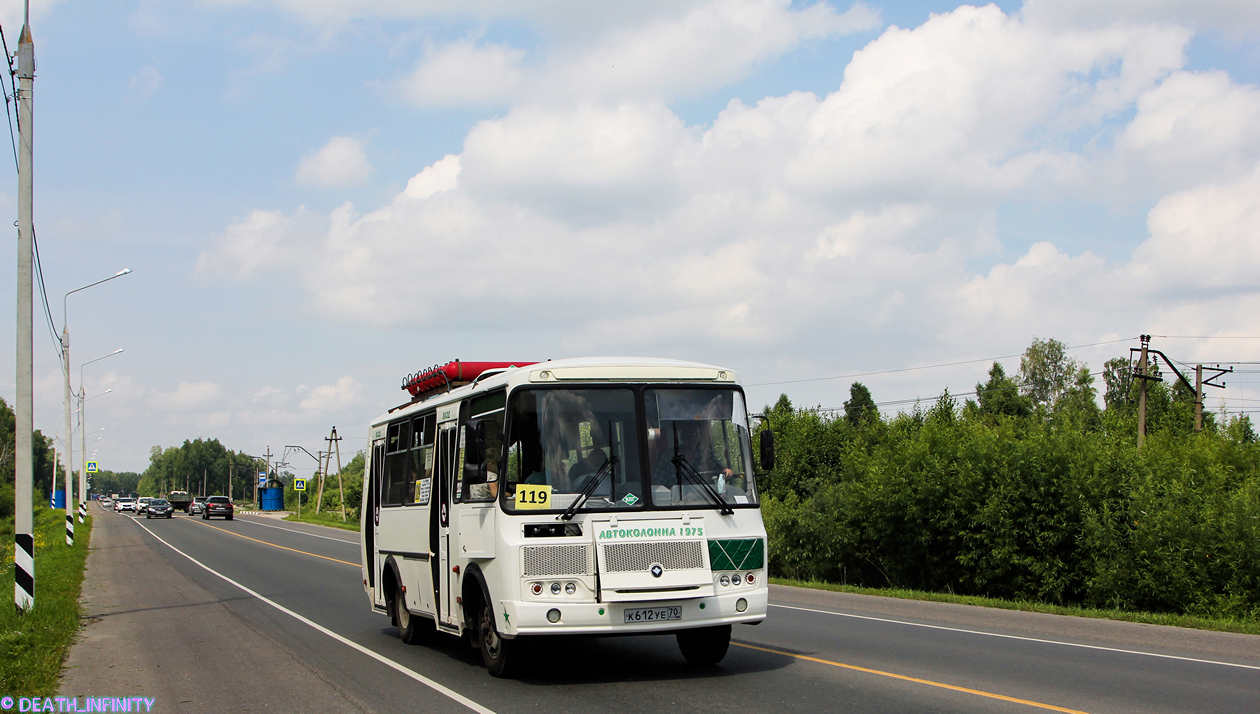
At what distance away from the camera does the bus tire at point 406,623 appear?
40.3 ft

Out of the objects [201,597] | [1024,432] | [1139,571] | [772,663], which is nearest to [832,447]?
[1024,432]

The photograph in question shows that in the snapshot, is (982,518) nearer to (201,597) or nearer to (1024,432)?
(1024,432)

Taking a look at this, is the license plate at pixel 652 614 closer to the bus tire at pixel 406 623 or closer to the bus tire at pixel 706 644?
the bus tire at pixel 706 644

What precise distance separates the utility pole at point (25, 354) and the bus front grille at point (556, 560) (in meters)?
10.0

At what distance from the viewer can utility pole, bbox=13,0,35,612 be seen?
14930 millimetres

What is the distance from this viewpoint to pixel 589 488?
8945 mm

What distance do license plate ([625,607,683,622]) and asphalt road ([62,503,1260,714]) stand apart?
60 centimetres

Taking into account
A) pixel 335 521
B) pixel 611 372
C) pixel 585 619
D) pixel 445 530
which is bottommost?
pixel 335 521

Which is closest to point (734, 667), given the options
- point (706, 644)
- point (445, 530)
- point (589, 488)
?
point (706, 644)

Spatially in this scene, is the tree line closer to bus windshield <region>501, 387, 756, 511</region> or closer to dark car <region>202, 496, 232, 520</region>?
bus windshield <region>501, 387, 756, 511</region>

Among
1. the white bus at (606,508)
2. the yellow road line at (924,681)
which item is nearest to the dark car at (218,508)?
the white bus at (606,508)

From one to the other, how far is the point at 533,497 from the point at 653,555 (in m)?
1.17

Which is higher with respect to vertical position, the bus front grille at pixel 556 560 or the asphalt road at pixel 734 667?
the bus front grille at pixel 556 560

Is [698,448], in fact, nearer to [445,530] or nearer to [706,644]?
[706,644]
